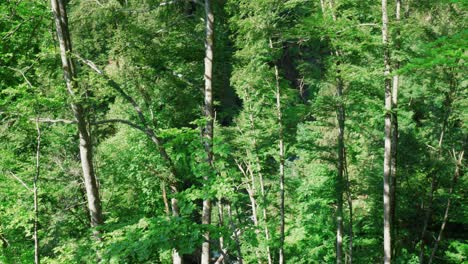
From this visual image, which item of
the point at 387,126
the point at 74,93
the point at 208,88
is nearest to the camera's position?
the point at 208,88

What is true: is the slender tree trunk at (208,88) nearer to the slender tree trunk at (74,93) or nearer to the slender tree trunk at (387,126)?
the slender tree trunk at (74,93)

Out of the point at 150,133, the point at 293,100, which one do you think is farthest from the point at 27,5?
the point at 293,100

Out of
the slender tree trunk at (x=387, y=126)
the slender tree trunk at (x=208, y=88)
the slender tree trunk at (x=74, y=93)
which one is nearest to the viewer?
the slender tree trunk at (x=208, y=88)

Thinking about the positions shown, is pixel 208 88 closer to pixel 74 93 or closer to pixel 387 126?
pixel 74 93

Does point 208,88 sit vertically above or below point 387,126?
above

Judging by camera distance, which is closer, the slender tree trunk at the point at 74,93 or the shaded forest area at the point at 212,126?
the shaded forest area at the point at 212,126

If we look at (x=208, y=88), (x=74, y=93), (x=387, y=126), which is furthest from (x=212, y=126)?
(x=387, y=126)

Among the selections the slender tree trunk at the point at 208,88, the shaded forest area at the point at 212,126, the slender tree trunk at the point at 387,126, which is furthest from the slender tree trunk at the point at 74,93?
the slender tree trunk at the point at 387,126

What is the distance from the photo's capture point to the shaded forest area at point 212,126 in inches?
235

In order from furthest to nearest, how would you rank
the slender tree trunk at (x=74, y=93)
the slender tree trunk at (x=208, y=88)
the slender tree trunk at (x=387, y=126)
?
1. the slender tree trunk at (x=387, y=126)
2. the slender tree trunk at (x=74, y=93)
3. the slender tree trunk at (x=208, y=88)

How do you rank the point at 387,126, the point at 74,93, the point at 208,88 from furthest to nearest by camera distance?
the point at 387,126 → the point at 74,93 → the point at 208,88

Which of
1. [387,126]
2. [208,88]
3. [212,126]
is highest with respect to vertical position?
[208,88]

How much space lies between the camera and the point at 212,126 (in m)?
6.11

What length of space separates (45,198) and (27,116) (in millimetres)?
6146
